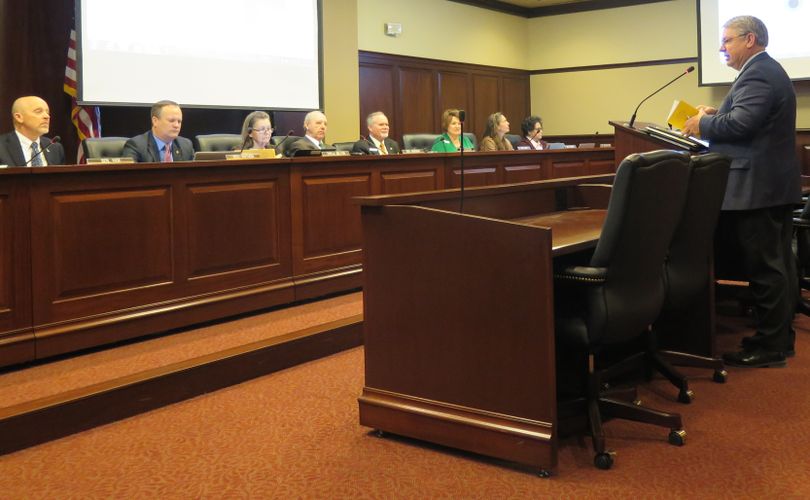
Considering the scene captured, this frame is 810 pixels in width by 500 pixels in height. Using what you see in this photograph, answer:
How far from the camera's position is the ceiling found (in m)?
10.8

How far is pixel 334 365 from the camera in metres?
3.40

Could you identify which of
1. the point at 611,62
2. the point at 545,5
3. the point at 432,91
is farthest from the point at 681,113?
the point at 545,5

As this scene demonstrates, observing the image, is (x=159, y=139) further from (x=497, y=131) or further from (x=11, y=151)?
(x=497, y=131)

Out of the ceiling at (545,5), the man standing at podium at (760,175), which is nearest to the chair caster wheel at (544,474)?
the man standing at podium at (760,175)

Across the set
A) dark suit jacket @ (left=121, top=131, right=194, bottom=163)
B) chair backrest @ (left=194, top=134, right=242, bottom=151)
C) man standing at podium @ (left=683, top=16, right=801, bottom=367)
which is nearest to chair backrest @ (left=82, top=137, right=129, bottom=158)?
dark suit jacket @ (left=121, top=131, right=194, bottom=163)

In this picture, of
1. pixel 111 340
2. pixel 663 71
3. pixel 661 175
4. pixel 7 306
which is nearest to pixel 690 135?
pixel 661 175

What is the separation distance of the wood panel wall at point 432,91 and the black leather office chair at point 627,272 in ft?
23.5

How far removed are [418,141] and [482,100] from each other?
4.06 m

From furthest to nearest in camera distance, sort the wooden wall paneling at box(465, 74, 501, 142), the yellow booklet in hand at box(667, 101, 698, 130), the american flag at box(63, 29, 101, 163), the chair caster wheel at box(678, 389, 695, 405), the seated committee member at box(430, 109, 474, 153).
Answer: the wooden wall paneling at box(465, 74, 501, 142), the seated committee member at box(430, 109, 474, 153), the american flag at box(63, 29, 101, 163), the yellow booklet in hand at box(667, 101, 698, 130), the chair caster wheel at box(678, 389, 695, 405)

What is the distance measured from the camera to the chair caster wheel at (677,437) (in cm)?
241

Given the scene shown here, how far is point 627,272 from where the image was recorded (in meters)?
2.30

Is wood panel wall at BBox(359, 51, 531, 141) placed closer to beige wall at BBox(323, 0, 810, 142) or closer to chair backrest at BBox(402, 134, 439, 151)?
beige wall at BBox(323, 0, 810, 142)

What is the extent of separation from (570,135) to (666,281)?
9.13 metres

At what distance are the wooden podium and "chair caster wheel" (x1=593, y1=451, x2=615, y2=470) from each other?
0.15m
